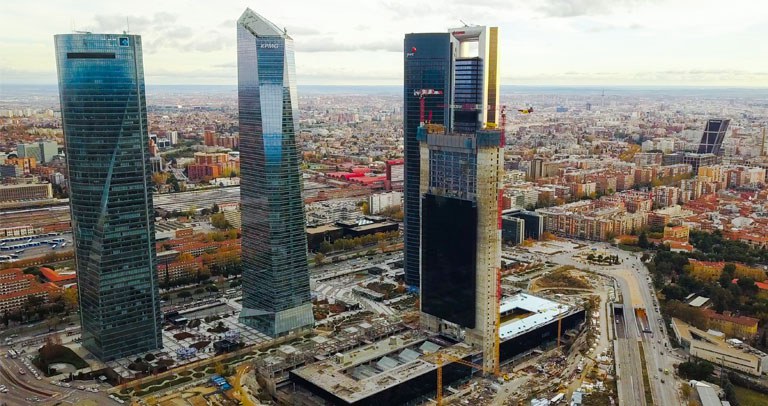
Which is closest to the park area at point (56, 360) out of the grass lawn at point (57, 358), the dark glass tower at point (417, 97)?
the grass lawn at point (57, 358)

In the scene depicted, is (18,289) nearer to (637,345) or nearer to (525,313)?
(525,313)

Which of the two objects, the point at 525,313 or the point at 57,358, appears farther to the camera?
the point at 525,313

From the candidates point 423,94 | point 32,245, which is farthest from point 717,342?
point 32,245

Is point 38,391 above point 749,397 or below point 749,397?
above

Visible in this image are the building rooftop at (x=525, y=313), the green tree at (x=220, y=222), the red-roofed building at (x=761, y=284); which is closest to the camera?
the building rooftop at (x=525, y=313)

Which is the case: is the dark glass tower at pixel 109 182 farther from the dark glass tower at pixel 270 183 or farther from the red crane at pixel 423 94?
the red crane at pixel 423 94

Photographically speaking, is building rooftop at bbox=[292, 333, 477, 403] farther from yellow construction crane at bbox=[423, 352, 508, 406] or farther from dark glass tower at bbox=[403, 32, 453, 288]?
dark glass tower at bbox=[403, 32, 453, 288]
